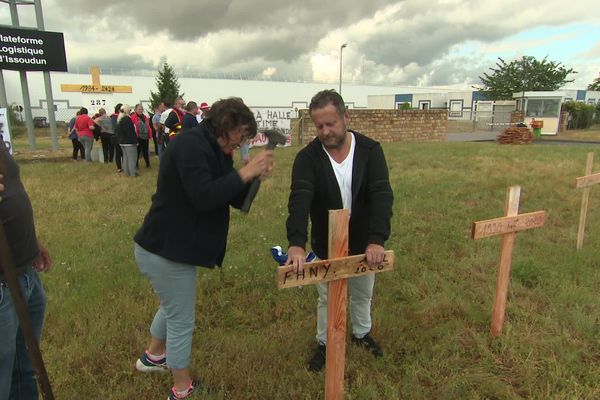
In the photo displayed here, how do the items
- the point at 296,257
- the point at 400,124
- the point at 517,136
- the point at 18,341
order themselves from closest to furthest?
Answer: the point at 18,341 < the point at 296,257 < the point at 517,136 < the point at 400,124

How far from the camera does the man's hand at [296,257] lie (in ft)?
6.58

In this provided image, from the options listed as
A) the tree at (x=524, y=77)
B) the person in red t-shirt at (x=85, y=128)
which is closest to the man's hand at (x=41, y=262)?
the person in red t-shirt at (x=85, y=128)

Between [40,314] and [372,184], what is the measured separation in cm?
187

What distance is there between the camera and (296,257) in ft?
6.97

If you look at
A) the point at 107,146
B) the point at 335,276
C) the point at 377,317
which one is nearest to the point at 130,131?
the point at 107,146

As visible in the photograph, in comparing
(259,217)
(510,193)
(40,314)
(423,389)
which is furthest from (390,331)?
(259,217)

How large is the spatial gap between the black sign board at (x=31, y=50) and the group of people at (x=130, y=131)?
2.13m

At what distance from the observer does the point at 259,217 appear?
6.26m

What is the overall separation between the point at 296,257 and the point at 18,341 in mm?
1365

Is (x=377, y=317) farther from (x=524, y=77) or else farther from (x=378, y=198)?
(x=524, y=77)

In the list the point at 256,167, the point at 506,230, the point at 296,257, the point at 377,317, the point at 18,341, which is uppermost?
the point at 256,167

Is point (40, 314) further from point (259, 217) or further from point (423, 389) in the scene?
point (259, 217)

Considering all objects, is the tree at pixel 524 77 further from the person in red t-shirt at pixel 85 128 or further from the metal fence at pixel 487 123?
the person in red t-shirt at pixel 85 128

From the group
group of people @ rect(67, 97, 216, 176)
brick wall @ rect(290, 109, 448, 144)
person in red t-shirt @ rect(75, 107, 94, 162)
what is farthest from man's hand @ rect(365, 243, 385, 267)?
brick wall @ rect(290, 109, 448, 144)
